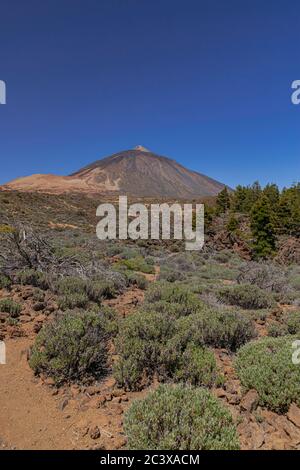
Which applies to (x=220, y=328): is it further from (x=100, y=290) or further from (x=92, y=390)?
(x=100, y=290)

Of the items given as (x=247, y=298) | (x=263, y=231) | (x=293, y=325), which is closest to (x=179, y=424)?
(x=293, y=325)

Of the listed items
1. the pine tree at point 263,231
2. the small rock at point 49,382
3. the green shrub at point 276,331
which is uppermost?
the pine tree at point 263,231

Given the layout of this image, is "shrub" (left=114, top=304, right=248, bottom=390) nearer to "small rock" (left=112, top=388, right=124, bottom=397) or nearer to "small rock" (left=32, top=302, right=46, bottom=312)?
"small rock" (left=112, top=388, right=124, bottom=397)

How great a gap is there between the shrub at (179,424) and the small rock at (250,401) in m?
0.65

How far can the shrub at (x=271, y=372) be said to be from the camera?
Answer: 321 centimetres

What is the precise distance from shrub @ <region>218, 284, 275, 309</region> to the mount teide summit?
10842 cm

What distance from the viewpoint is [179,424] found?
2.59 metres

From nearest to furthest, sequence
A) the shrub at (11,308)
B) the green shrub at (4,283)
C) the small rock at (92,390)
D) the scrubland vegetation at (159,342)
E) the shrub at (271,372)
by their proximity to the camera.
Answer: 1. the scrubland vegetation at (159,342)
2. the shrub at (271,372)
3. the small rock at (92,390)
4. the shrub at (11,308)
5. the green shrub at (4,283)

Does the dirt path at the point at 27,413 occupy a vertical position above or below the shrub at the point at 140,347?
below

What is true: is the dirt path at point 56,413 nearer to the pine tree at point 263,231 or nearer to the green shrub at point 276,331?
the green shrub at point 276,331

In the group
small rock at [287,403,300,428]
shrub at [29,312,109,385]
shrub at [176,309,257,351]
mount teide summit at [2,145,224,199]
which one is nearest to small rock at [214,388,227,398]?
small rock at [287,403,300,428]

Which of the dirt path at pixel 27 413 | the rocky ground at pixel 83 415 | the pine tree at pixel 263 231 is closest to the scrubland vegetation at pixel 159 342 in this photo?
the rocky ground at pixel 83 415

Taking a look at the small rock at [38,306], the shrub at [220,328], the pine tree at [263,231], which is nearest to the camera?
the shrub at [220,328]
